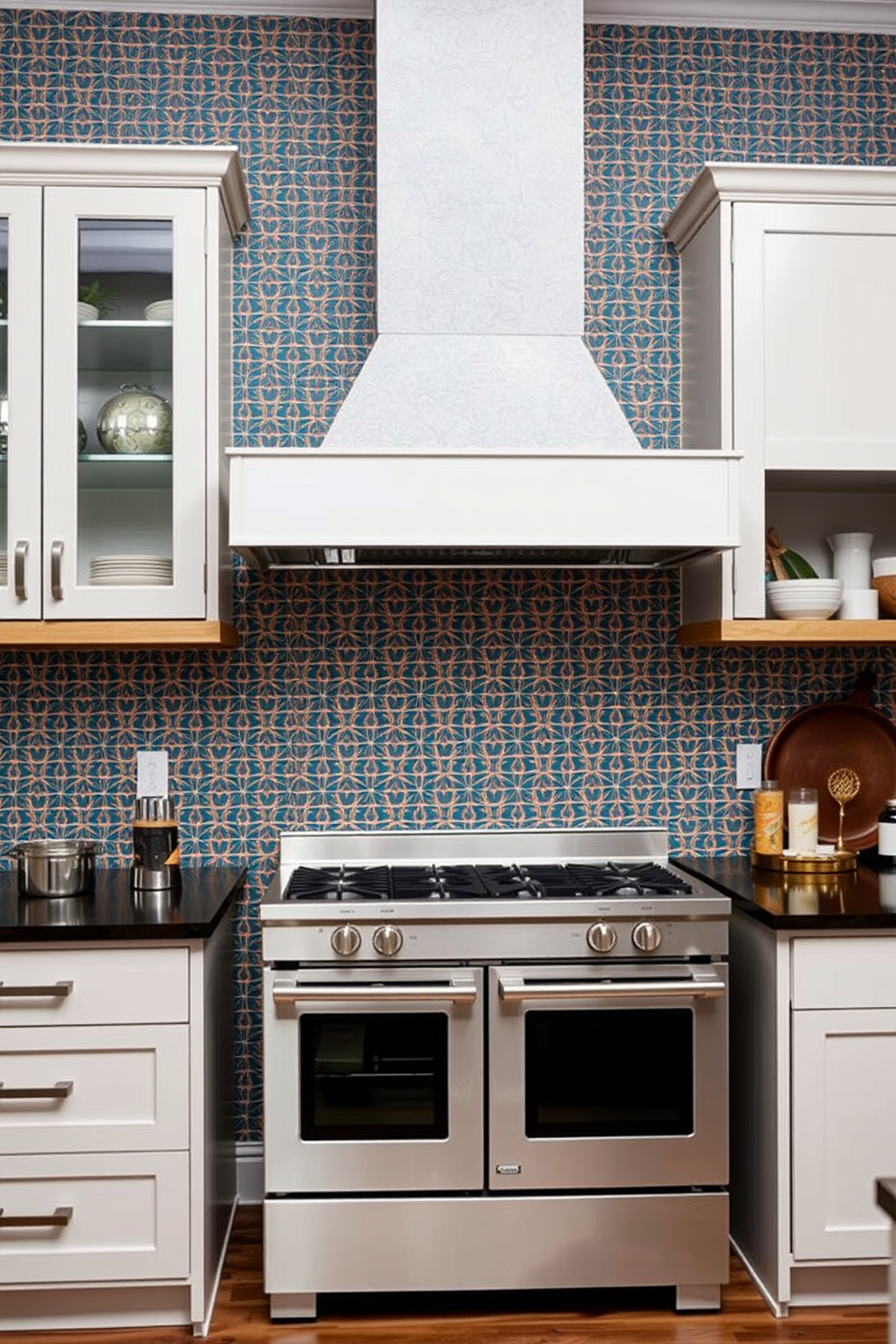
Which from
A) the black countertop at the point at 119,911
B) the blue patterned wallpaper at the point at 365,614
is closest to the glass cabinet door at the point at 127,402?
→ the blue patterned wallpaper at the point at 365,614

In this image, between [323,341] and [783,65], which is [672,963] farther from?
[783,65]

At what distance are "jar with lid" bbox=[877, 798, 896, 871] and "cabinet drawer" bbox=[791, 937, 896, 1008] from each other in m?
0.49

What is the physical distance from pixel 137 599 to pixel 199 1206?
125 cm

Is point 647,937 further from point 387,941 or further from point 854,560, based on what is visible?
point 854,560

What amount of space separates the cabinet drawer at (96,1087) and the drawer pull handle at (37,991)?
0.22ft

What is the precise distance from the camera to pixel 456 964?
2.41 m

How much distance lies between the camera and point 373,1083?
2391 mm

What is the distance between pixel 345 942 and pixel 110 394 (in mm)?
1300

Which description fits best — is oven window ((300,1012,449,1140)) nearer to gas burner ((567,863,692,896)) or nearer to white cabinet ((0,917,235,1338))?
Result: white cabinet ((0,917,235,1338))

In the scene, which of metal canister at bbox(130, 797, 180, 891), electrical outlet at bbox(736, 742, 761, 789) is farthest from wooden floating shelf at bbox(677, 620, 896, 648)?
metal canister at bbox(130, 797, 180, 891)

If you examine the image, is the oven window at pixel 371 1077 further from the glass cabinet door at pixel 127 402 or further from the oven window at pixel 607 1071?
the glass cabinet door at pixel 127 402

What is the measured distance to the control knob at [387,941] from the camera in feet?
7.82

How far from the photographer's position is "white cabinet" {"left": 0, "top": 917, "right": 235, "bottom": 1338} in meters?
2.31

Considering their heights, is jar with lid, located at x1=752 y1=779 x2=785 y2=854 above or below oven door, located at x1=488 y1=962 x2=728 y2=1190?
above
